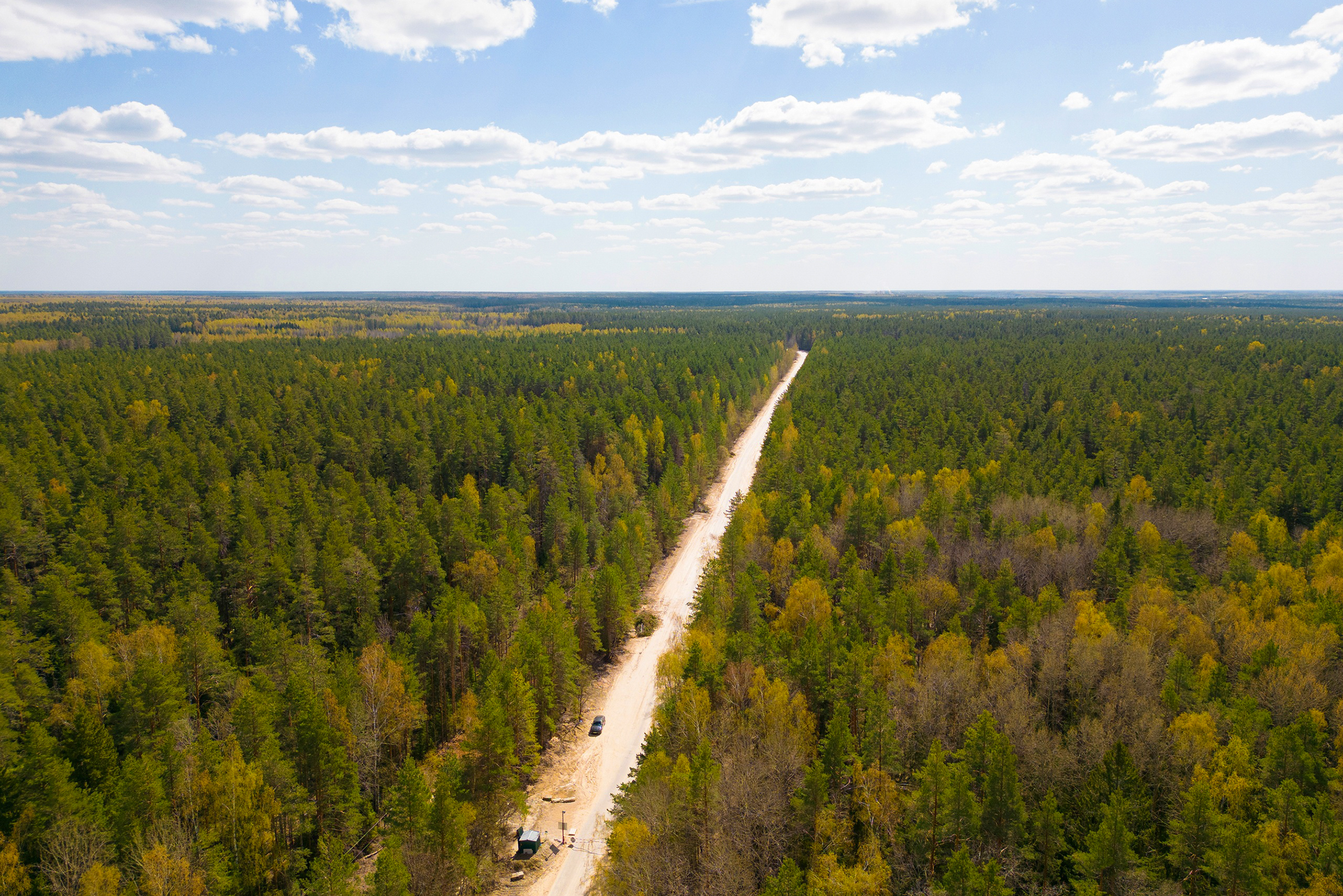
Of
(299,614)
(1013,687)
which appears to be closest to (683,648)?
(1013,687)

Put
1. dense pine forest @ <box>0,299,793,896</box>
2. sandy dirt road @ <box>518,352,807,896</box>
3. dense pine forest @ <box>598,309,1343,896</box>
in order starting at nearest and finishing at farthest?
dense pine forest @ <box>598,309,1343,896</box>
dense pine forest @ <box>0,299,793,896</box>
sandy dirt road @ <box>518,352,807,896</box>

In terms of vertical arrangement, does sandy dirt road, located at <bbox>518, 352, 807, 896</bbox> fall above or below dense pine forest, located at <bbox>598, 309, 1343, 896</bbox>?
below

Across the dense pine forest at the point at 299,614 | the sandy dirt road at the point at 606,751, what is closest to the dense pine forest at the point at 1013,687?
the sandy dirt road at the point at 606,751

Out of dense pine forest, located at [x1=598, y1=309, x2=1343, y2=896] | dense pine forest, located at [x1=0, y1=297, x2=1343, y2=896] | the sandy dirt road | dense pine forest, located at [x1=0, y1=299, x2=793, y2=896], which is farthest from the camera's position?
the sandy dirt road

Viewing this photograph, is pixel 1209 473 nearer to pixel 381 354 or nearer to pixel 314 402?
pixel 314 402

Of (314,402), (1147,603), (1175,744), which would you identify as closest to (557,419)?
(314,402)

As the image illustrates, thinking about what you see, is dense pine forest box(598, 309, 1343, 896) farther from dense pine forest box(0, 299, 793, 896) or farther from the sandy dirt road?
dense pine forest box(0, 299, 793, 896)

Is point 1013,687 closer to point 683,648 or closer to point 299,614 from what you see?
point 683,648

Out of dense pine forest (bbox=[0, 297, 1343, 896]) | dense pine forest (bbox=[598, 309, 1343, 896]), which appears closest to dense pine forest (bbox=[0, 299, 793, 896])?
dense pine forest (bbox=[0, 297, 1343, 896])
